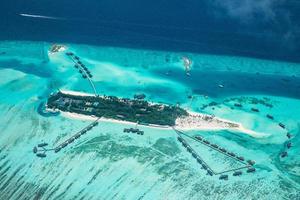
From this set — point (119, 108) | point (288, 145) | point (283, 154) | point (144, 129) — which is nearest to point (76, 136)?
point (119, 108)

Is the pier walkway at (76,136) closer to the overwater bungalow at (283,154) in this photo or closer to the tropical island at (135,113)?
the tropical island at (135,113)

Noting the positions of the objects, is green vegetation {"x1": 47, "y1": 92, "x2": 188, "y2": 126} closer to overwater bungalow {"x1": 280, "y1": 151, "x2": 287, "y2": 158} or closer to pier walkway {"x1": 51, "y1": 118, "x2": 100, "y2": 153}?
pier walkway {"x1": 51, "y1": 118, "x2": 100, "y2": 153}

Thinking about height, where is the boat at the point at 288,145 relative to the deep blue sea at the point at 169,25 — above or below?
below

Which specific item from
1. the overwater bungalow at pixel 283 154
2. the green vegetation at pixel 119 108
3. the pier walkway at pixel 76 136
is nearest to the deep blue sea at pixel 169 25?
the green vegetation at pixel 119 108

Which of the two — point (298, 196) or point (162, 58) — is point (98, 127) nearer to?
point (162, 58)

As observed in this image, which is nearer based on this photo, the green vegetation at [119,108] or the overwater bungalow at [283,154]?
the overwater bungalow at [283,154]

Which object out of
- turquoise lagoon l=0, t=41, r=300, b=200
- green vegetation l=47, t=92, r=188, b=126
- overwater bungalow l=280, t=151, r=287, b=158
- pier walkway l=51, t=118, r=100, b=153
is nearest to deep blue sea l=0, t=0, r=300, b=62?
turquoise lagoon l=0, t=41, r=300, b=200

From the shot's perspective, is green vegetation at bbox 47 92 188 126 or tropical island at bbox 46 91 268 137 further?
green vegetation at bbox 47 92 188 126
